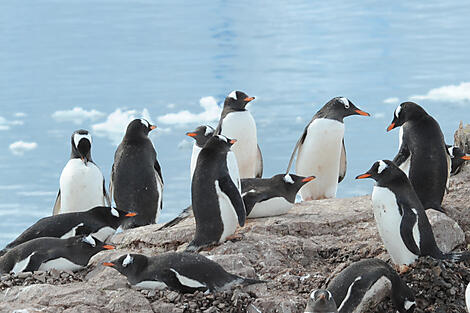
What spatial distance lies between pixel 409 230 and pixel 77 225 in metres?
3.19

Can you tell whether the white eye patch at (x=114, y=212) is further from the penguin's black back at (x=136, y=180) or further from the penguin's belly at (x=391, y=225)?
the penguin's belly at (x=391, y=225)

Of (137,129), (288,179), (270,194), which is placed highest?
(137,129)

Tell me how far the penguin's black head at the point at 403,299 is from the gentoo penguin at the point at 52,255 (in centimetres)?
243

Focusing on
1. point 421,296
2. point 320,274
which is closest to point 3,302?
point 320,274

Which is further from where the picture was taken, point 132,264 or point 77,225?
point 77,225

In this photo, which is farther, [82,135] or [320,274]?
[82,135]

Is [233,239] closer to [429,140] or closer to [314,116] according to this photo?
[429,140]

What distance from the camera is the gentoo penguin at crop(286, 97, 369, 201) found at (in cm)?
987

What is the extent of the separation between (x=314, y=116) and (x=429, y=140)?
223cm

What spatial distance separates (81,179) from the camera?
947cm

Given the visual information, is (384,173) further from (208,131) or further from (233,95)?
(233,95)

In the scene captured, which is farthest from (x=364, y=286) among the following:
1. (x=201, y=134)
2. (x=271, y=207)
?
(x=201, y=134)

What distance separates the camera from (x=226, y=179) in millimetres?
7223

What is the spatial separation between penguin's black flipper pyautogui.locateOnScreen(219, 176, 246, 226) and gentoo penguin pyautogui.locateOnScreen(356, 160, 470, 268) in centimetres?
114
